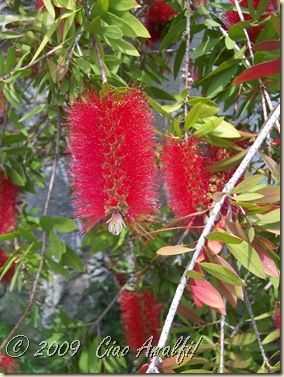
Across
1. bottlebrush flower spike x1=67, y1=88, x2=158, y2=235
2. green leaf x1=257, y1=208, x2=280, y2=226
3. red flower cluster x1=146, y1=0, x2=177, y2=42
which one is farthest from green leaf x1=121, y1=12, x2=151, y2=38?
red flower cluster x1=146, y1=0, x2=177, y2=42

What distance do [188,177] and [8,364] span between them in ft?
1.65

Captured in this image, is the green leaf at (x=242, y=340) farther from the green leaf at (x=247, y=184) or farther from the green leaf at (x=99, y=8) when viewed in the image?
the green leaf at (x=99, y=8)

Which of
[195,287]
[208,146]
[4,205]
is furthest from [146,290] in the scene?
[195,287]

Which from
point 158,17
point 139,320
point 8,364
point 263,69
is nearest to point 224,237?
point 263,69

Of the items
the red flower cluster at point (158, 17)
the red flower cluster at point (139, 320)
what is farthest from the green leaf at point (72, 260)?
the red flower cluster at point (158, 17)

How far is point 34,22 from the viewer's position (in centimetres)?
123

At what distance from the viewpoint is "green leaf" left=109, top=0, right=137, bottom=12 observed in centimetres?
88

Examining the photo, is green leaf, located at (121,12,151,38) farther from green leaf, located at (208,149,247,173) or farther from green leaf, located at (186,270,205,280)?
green leaf, located at (186,270,205,280)

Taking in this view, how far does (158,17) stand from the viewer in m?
1.59

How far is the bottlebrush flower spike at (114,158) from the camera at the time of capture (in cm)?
75

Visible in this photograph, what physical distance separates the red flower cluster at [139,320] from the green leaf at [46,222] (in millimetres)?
349

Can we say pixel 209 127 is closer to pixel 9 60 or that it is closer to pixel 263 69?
pixel 263 69

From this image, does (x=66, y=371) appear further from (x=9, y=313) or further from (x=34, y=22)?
(x=34, y=22)

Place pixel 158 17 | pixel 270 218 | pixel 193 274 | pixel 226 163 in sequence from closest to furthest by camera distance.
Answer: pixel 193 274, pixel 270 218, pixel 226 163, pixel 158 17
